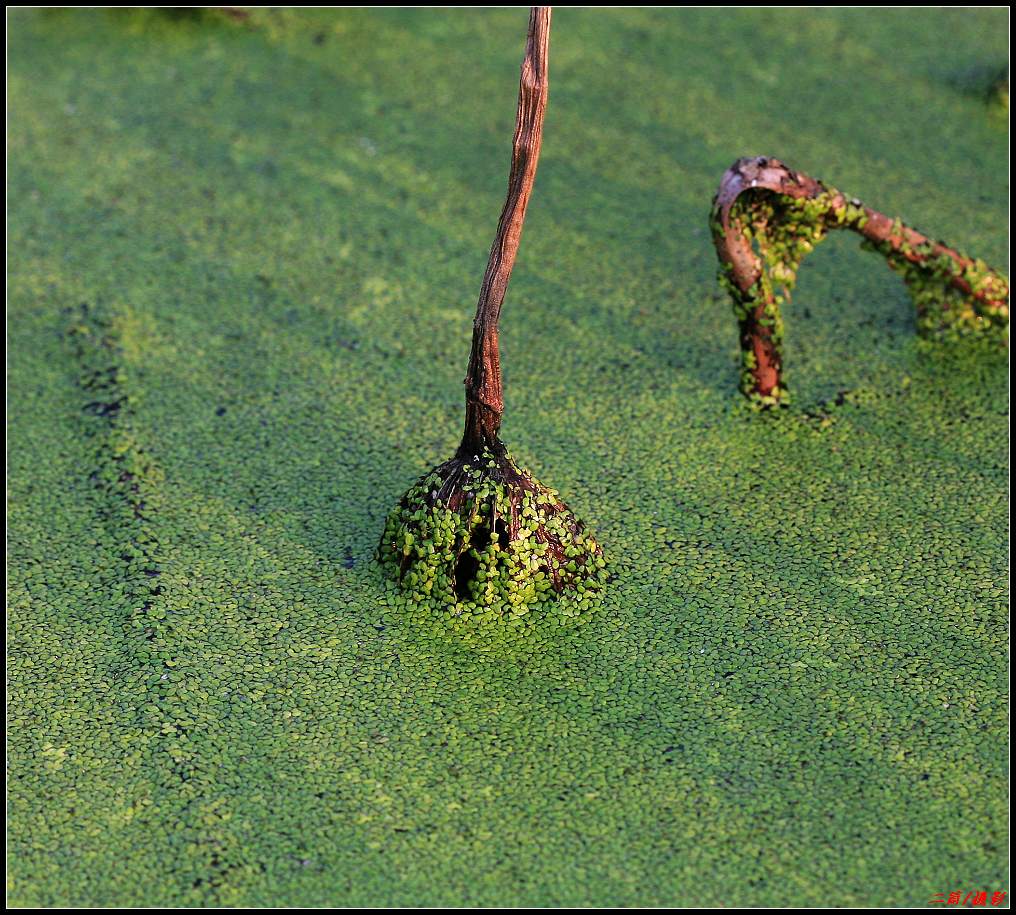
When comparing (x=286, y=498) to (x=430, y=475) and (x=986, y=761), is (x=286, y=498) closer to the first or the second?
(x=430, y=475)

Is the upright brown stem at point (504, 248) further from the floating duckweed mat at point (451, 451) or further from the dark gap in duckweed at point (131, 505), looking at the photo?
the dark gap in duckweed at point (131, 505)

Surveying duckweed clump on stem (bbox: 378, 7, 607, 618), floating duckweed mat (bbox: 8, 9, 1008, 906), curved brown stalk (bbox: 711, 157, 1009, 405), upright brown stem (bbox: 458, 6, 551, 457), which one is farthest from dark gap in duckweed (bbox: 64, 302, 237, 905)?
curved brown stalk (bbox: 711, 157, 1009, 405)

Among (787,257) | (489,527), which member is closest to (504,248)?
(489,527)

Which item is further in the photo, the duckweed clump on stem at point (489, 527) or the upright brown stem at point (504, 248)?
the duckweed clump on stem at point (489, 527)

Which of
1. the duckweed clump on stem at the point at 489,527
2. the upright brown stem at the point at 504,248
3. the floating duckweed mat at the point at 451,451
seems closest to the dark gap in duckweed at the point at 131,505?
the floating duckweed mat at the point at 451,451

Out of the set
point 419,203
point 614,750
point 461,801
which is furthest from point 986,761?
point 419,203

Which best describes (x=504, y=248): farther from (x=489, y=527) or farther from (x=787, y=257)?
(x=787, y=257)
